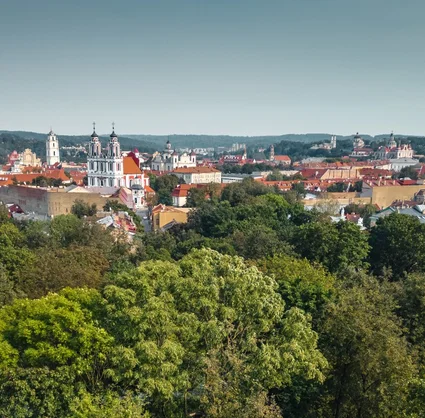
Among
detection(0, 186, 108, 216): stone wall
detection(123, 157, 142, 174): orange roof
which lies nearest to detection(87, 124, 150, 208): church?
detection(123, 157, 142, 174): orange roof

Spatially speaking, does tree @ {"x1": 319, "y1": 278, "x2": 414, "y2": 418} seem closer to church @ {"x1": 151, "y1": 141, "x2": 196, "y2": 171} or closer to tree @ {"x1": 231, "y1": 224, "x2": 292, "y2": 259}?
tree @ {"x1": 231, "y1": 224, "x2": 292, "y2": 259}

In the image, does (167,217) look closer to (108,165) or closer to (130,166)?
(108,165)

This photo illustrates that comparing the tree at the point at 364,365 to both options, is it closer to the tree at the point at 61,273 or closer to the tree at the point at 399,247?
the tree at the point at 61,273

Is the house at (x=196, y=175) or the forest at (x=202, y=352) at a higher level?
the forest at (x=202, y=352)

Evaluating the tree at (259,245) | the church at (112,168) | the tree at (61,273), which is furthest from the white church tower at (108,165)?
the tree at (61,273)

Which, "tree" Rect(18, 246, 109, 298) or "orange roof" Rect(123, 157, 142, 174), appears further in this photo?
"orange roof" Rect(123, 157, 142, 174)

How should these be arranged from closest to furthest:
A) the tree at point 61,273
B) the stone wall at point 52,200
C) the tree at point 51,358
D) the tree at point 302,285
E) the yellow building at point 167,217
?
the tree at point 51,358
the tree at point 302,285
the tree at point 61,273
the yellow building at point 167,217
the stone wall at point 52,200

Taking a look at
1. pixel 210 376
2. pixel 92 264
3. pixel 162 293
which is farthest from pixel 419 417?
pixel 92 264

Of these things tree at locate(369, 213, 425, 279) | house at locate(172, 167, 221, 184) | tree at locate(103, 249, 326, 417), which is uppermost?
tree at locate(103, 249, 326, 417)
